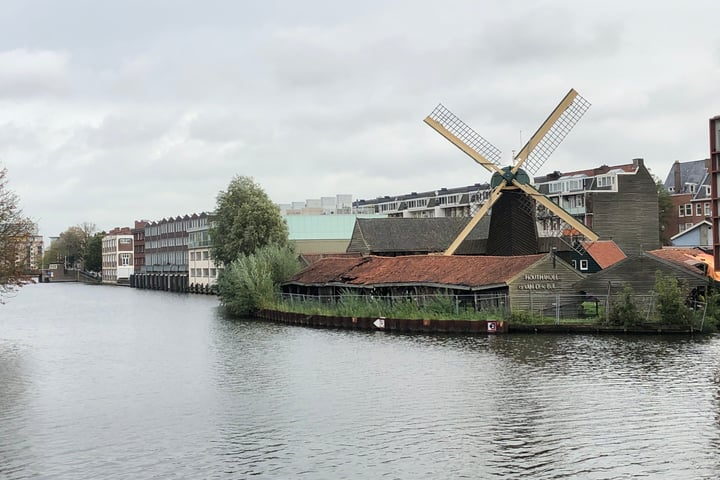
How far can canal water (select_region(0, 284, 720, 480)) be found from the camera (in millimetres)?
22141

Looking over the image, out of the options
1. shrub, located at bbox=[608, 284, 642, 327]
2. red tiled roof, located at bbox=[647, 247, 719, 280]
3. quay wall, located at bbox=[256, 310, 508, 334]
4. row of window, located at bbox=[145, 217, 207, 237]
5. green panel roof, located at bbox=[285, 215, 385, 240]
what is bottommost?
quay wall, located at bbox=[256, 310, 508, 334]

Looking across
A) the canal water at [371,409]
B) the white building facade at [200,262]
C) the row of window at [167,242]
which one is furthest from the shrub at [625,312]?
the row of window at [167,242]

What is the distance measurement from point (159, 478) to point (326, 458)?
13.4ft

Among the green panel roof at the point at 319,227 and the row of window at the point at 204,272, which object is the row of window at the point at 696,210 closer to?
the green panel roof at the point at 319,227

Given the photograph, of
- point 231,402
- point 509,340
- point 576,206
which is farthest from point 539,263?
point 576,206

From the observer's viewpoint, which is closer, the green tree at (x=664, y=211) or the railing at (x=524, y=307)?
the railing at (x=524, y=307)

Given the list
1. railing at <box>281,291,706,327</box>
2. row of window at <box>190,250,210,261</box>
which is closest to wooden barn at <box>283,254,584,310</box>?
railing at <box>281,291,706,327</box>

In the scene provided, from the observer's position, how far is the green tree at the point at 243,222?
9581 cm

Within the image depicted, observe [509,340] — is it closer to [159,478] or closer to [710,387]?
[710,387]

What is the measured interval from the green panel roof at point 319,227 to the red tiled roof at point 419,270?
37.6m

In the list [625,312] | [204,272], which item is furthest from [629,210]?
[204,272]

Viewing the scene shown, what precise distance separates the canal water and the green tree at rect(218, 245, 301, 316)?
2289cm

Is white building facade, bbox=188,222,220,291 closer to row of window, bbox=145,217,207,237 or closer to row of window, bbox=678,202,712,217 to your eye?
row of window, bbox=145,217,207,237

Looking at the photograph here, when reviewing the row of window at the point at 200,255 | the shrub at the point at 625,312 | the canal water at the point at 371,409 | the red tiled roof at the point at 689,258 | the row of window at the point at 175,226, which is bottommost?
the canal water at the point at 371,409
